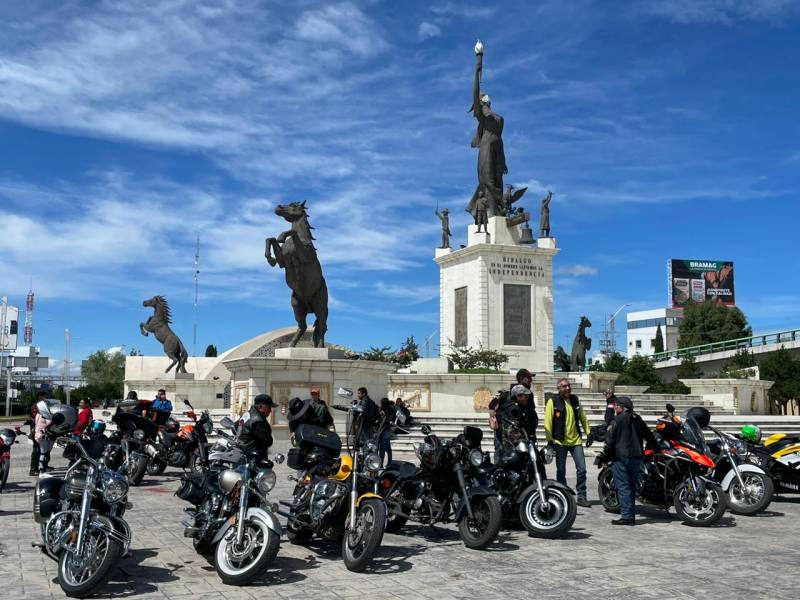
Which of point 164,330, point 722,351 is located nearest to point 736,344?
point 722,351

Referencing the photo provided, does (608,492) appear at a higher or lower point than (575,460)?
lower

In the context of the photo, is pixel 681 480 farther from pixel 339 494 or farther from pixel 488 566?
pixel 339 494

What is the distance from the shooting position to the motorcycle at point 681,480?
29.1ft

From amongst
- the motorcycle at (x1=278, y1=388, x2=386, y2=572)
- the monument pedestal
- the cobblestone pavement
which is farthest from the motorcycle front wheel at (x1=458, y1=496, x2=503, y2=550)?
the monument pedestal

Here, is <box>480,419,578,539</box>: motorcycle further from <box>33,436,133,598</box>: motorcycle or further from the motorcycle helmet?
the motorcycle helmet

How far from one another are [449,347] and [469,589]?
28808 millimetres

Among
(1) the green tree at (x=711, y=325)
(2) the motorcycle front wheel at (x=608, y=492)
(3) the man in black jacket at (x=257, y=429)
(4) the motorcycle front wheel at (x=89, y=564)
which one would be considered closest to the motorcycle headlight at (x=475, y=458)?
(3) the man in black jacket at (x=257, y=429)

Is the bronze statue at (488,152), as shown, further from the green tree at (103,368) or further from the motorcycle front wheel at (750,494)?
the green tree at (103,368)

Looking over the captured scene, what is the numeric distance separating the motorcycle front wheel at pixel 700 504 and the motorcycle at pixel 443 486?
262 cm

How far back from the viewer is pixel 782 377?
116 ft

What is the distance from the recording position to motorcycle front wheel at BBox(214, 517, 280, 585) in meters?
5.89

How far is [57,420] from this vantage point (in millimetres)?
7797

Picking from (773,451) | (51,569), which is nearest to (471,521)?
(51,569)

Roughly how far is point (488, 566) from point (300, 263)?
11876 mm
